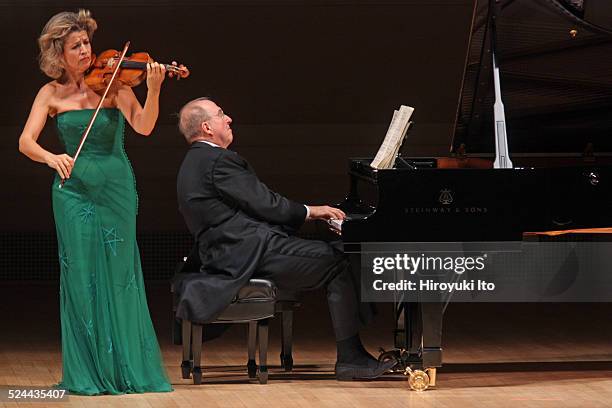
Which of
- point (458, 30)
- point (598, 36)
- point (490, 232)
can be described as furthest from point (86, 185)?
point (458, 30)

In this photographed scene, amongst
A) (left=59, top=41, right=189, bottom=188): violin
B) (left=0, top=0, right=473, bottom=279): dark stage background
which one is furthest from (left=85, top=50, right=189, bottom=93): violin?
(left=0, top=0, right=473, bottom=279): dark stage background

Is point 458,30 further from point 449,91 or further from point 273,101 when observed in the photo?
point 273,101

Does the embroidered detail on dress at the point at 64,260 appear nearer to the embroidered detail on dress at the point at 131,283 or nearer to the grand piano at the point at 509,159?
the embroidered detail on dress at the point at 131,283

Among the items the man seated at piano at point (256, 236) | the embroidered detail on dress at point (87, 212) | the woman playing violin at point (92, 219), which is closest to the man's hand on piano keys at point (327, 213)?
the man seated at piano at point (256, 236)

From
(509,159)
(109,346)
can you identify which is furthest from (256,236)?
(509,159)

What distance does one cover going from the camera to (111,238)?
5332 millimetres

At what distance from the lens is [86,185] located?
527 centimetres

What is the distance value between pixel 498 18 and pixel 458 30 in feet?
9.94

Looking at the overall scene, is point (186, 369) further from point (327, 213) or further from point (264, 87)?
point (264, 87)

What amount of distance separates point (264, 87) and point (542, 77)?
306 centimetres

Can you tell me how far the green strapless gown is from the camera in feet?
17.3

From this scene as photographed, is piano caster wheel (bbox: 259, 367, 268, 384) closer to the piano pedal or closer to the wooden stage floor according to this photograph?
the wooden stage floor

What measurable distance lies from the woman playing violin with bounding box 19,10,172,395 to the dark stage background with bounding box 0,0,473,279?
10.8 ft

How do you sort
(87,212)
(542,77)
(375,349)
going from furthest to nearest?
(375,349), (542,77), (87,212)
